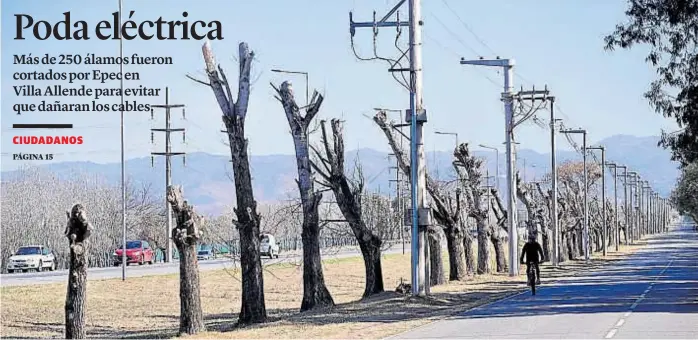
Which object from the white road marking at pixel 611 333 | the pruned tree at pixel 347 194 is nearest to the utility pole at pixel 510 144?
the pruned tree at pixel 347 194

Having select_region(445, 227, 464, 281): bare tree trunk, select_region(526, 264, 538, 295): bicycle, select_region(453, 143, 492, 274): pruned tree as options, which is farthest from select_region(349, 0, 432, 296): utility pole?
select_region(453, 143, 492, 274): pruned tree

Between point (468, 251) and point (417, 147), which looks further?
point (468, 251)

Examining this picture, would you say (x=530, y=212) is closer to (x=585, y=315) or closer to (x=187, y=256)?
(x=585, y=315)

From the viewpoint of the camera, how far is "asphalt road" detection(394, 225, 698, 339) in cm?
2284

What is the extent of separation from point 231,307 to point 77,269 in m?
19.3

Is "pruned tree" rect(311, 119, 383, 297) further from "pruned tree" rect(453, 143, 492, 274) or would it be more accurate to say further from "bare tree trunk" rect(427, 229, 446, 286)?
"pruned tree" rect(453, 143, 492, 274)

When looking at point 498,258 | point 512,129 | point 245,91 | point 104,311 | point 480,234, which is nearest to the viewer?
point 245,91

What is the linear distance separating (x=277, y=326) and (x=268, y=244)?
4951 centimetres

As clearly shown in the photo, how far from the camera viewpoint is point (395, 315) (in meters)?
29.0

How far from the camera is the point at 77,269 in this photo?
24.7m

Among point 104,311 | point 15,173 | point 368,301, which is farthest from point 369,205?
point 15,173

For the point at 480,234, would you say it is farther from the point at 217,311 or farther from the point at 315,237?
Result: the point at 315,237

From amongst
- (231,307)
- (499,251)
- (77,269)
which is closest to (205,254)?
(499,251)

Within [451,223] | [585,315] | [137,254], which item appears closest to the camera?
[585,315]
